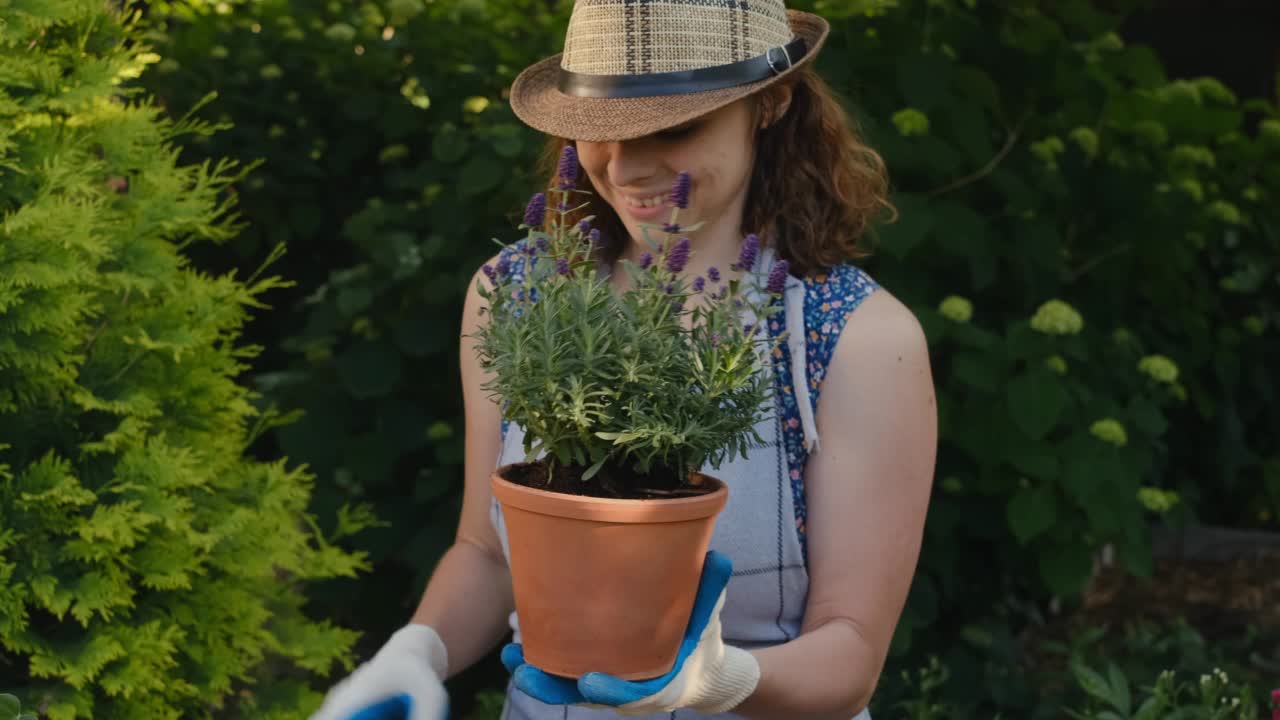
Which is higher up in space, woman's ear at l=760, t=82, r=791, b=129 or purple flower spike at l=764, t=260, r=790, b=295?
woman's ear at l=760, t=82, r=791, b=129

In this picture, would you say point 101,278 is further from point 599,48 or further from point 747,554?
point 747,554

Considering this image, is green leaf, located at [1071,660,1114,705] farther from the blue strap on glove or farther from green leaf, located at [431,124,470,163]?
green leaf, located at [431,124,470,163]

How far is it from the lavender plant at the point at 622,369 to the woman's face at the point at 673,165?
270 mm

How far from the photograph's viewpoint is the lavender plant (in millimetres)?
1182

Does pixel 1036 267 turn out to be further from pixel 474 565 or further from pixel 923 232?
pixel 474 565

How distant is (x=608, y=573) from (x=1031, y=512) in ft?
5.99

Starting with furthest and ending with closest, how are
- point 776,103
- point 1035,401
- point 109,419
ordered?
point 1035,401, point 109,419, point 776,103

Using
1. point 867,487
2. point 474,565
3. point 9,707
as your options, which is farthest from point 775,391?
point 9,707

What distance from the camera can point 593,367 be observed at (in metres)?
1.18

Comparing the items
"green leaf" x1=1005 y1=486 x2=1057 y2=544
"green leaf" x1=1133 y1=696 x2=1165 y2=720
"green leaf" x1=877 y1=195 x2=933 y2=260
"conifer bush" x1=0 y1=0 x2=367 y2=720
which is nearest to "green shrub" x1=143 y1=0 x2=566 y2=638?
"conifer bush" x1=0 y1=0 x2=367 y2=720

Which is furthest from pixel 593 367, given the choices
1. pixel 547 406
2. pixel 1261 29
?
pixel 1261 29

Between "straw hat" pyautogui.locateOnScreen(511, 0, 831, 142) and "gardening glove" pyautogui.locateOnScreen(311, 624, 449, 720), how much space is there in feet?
2.12

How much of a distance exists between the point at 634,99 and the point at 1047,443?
168cm

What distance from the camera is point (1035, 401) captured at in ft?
9.00
